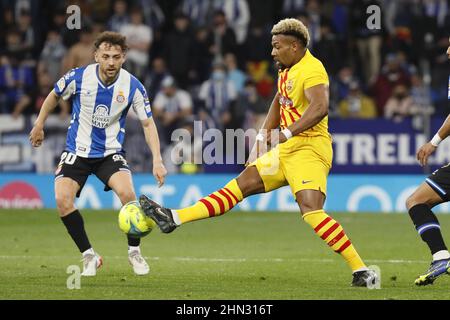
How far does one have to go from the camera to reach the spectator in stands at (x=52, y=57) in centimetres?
2194

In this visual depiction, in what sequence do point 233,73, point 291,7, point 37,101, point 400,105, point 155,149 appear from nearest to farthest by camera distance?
point 155,149
point 400,105
point 37,101
point 233,73
point 291,7

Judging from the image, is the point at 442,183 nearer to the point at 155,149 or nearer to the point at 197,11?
the point at 155,149

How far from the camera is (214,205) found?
385 inches

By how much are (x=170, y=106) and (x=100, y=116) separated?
34.4 ft

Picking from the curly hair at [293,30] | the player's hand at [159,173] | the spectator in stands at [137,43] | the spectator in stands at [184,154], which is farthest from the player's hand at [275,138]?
the spectator in stands at [137,43]

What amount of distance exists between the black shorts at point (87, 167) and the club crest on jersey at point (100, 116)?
1.02 ft

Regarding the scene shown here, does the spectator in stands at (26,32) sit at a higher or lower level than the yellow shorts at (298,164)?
higher

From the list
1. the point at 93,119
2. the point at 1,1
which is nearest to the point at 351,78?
the point at 1,1

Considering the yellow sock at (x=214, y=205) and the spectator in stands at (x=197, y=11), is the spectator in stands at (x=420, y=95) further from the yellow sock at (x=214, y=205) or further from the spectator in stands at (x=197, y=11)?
the yellow sock at (x=214, y=205)

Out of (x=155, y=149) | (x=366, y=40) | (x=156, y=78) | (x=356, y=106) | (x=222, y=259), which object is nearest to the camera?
(x=155, y=149)

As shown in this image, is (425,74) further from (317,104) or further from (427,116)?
(317,104)

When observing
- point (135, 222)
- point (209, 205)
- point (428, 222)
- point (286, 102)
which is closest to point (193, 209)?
point (209, 205)

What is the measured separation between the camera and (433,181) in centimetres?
997

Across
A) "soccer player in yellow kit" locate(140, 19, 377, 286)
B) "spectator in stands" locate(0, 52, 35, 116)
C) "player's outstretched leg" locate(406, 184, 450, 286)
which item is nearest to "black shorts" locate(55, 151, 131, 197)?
"soccer player in yellow kit" locate(140, 19, 377, 286)
